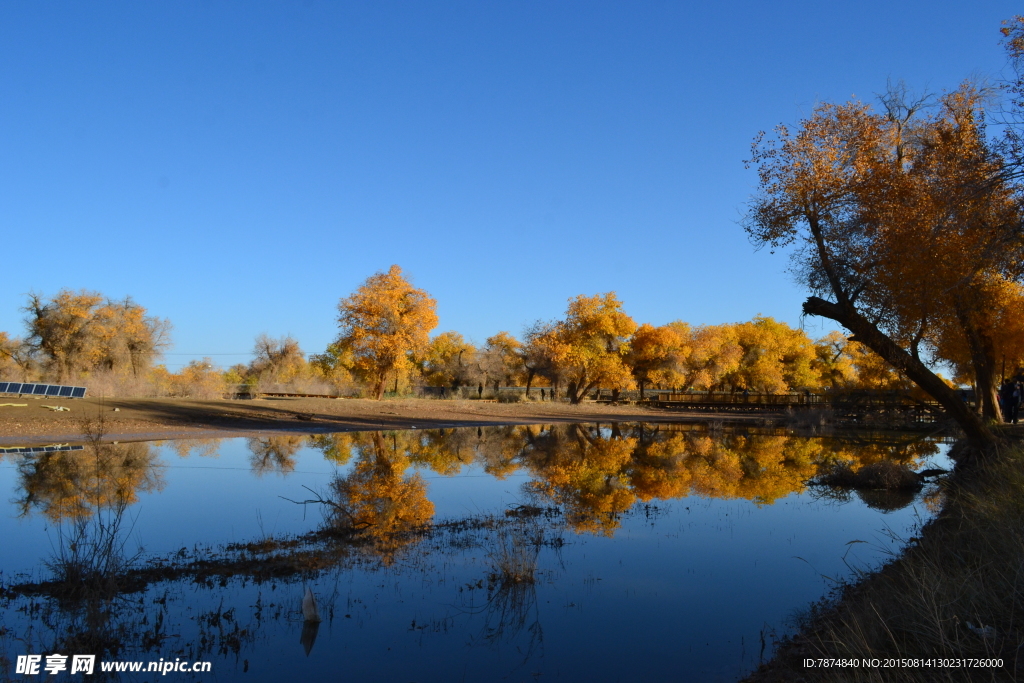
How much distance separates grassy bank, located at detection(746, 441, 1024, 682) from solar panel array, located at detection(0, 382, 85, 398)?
3224 cm

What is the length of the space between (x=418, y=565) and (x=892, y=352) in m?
12.3

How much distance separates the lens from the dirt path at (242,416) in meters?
24.5

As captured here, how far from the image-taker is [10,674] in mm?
5391

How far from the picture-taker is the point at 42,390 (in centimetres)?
3130

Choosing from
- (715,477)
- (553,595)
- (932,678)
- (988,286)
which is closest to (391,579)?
(553,595)

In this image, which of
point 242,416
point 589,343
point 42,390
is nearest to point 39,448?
point 242,416

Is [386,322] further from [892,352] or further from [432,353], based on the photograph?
[432,353]

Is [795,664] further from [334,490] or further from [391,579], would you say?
[334,490]

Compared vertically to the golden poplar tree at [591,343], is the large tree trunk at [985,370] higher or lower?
lower

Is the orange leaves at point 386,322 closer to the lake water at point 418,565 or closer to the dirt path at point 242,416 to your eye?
the dirt path at point 242,416

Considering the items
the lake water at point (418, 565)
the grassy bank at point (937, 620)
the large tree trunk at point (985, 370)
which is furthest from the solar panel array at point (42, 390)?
the large tree trunk at point (985, 370)

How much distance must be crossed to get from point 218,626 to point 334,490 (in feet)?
24.9

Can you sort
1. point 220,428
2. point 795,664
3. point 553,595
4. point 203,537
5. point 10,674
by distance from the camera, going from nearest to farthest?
point 10,674
point 795,664
point 553,595
point 203,537
point 220,428

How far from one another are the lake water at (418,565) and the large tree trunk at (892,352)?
9.16 feet
